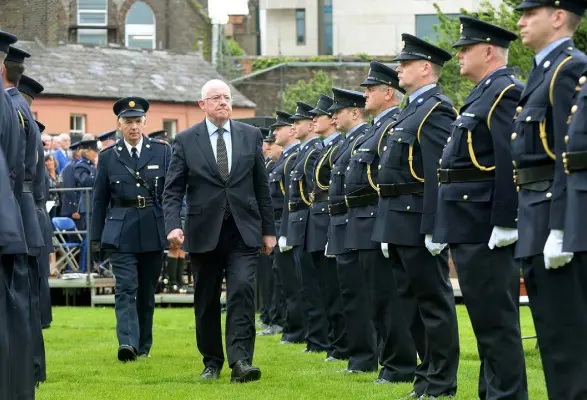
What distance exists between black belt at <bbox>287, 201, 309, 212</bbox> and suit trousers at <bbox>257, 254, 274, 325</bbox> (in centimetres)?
371

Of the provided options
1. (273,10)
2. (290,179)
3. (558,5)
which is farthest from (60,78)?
(558,5)

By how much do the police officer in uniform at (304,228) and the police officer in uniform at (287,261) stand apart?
45 cm

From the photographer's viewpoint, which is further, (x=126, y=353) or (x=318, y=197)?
(x=318, y=197)

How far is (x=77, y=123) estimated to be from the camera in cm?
5391

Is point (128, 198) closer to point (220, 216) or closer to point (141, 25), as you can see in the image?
point (220, 216)

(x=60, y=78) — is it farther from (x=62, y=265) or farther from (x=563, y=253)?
(x=563, y=253)

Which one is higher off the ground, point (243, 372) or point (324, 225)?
point (324, 225)

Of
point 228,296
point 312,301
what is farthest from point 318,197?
point 228,296

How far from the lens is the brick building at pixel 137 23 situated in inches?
2704

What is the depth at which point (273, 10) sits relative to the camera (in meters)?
79.6

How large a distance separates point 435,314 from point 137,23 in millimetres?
62967

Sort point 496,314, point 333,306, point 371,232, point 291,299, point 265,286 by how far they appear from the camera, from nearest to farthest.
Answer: point 496,314
point 371,232
point 333,306
point 291,299
point 265,286

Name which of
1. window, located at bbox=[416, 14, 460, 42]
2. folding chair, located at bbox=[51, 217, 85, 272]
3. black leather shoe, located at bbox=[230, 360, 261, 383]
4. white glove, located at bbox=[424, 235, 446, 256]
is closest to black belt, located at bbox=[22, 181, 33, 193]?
black leather shoe, located at bbox=[230, 360, 261, 383]

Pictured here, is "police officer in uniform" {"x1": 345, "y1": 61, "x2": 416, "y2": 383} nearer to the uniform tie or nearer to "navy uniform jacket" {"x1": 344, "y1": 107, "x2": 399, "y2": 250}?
"navy uniform jacket" {"x1": 344, "y1": 107, "x2": 399, "y2": 250}
